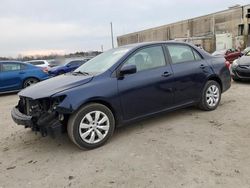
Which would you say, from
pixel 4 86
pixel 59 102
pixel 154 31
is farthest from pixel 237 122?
pixel 154 31

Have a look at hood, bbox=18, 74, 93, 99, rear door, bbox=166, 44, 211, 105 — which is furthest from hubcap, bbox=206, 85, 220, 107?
hood, bbox=18, 74, 93, 99

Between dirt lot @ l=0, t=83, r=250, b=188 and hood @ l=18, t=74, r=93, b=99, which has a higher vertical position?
hood @ l=18, t=74, r=93, b=99

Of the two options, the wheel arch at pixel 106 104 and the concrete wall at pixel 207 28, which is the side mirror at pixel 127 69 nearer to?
the wheel arch at pixel 106 104

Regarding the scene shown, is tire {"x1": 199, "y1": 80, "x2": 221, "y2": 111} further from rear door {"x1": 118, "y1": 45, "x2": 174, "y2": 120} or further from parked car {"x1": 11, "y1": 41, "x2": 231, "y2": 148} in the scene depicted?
rear door {"x1": 118, "y1": 45, "x2": 174, "y2": 120}

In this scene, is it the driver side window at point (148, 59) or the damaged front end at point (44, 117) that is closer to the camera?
the damaged front end at point (44, 117)

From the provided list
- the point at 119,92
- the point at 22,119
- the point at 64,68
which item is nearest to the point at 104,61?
the point at 119,92

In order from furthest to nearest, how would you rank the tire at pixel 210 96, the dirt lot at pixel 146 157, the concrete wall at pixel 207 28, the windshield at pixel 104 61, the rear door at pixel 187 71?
the concrete wall at pixel 207 28
the tire at pixel 210 96
the rear door at pixel 187 71
the windshield at pixel 104 61
the dirt lot at pixel 146 157

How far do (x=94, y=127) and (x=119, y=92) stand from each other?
692mm

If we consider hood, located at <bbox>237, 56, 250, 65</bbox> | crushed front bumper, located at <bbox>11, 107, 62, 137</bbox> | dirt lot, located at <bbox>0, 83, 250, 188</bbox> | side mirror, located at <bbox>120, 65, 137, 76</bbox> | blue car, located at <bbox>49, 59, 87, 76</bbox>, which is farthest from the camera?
blue car, located at <bbox>49, 59, 87, 76</bbox>

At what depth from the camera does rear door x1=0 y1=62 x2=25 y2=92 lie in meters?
10.2

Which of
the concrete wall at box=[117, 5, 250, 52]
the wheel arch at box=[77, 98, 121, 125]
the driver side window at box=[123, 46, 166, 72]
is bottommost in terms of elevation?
the wheel arch at box=[77, 98, 121, 125]

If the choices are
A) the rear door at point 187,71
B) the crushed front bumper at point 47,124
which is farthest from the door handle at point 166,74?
the crushed front bumper at point 47,124

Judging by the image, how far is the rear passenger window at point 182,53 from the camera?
521cm

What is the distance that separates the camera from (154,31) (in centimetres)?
6131
